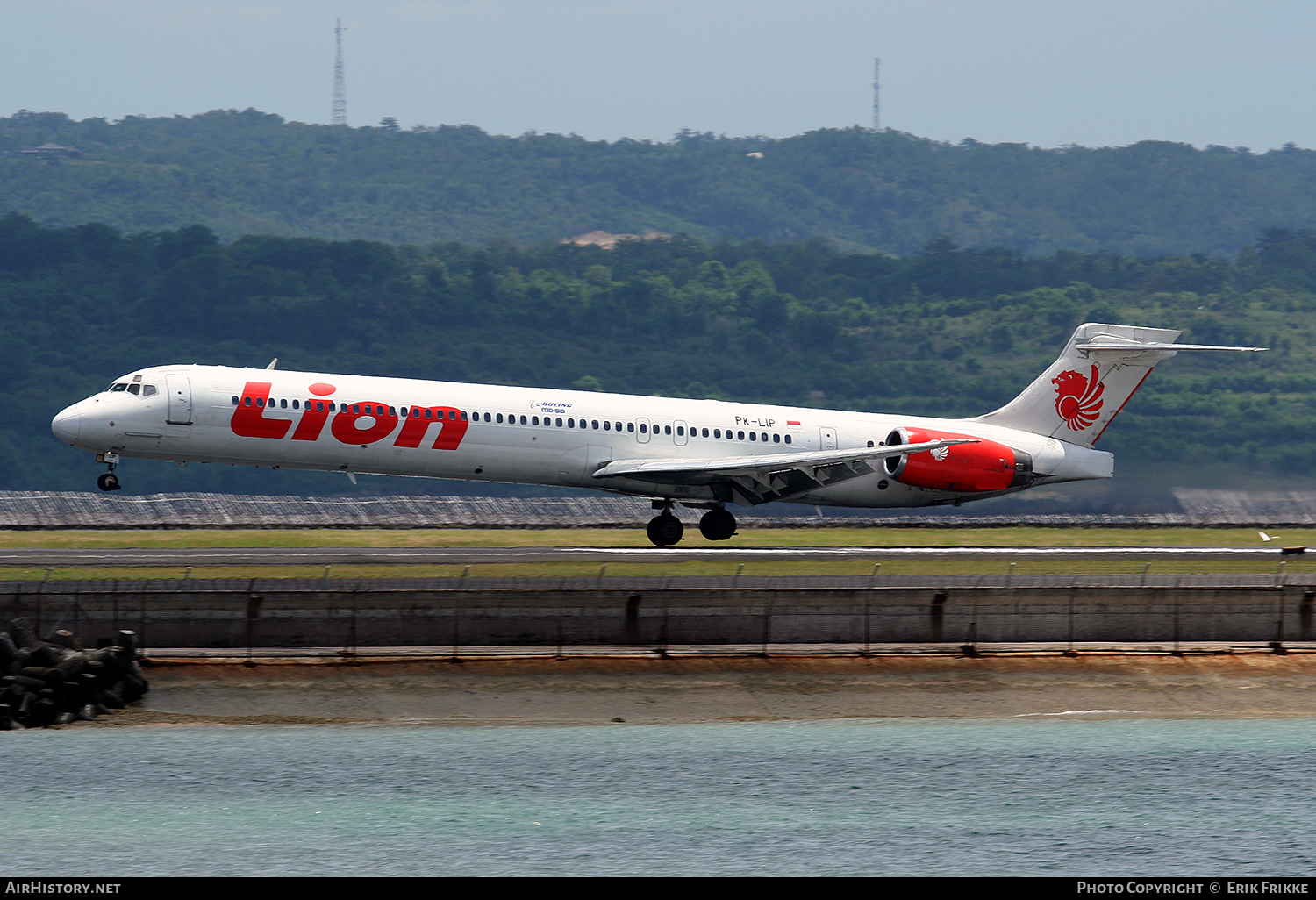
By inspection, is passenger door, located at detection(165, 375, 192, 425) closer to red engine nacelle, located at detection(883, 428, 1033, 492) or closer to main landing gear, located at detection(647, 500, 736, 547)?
main landing gear, located at detection(647, 500, 736, 547)

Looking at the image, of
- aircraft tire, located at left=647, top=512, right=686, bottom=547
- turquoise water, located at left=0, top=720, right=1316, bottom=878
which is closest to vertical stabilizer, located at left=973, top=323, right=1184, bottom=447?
aircraft tire, located at left=647, top=512, right=686, bottom=547

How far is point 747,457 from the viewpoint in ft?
166

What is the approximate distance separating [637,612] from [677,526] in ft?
51.4

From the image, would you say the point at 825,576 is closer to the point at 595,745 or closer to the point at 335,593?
the point at 595,745

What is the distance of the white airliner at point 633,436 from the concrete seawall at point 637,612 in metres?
10.0

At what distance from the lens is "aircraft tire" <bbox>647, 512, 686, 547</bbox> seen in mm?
51562

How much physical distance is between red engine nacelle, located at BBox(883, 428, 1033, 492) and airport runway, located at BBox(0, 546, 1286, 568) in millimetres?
2202

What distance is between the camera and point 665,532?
5156 centimetres

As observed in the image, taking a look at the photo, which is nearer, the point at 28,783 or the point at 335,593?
the point at 28,783

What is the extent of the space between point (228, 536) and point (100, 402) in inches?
296

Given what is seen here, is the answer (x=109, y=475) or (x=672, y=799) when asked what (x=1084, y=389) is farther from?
(x=109, y=475)

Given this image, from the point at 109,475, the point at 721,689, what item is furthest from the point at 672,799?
the point at 109,475

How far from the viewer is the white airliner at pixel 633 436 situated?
46.4m

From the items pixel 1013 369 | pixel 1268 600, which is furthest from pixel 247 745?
pixel 1013 369
